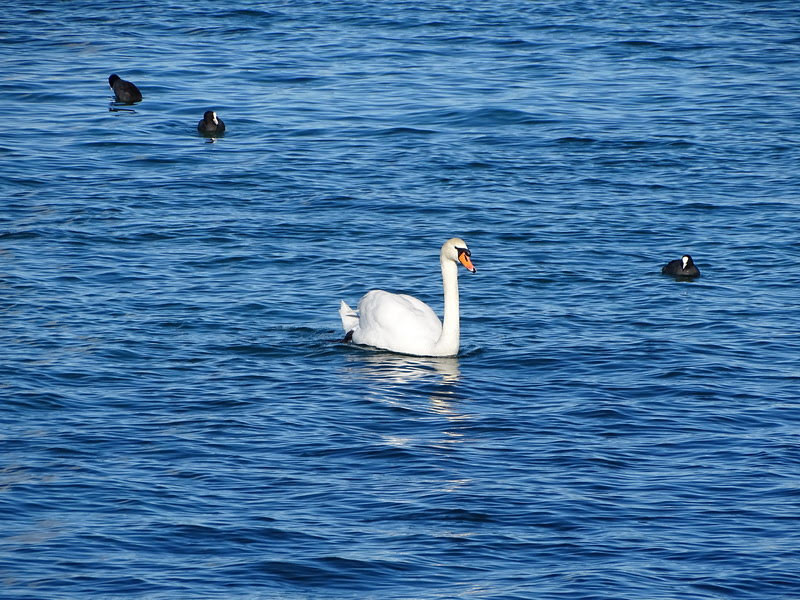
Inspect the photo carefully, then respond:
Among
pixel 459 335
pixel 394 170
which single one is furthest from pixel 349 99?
pixel 459 335

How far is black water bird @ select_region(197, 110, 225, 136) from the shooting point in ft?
85.9

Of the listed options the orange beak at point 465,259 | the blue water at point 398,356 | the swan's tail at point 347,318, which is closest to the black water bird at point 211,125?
the blue water at point 398,356

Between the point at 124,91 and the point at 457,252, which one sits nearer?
the point at 457,252

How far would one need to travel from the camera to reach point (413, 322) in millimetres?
16281

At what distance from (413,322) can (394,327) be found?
0.73 ft

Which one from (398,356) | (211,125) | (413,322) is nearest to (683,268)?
(413,322)

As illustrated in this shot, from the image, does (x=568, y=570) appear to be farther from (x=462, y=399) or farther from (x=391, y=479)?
(x=462, y=399)

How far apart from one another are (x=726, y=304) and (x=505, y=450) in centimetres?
617

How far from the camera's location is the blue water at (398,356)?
1091 centimetres

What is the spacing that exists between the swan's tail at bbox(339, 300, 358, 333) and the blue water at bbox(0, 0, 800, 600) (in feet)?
1.11

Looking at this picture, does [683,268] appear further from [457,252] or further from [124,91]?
[124,91]

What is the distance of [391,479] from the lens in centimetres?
1225

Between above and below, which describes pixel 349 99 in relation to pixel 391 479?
above

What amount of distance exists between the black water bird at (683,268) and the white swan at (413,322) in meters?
3.60
